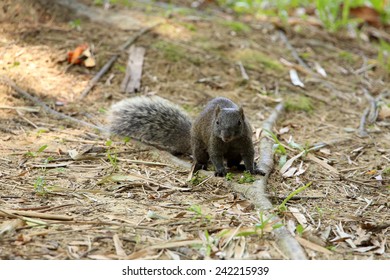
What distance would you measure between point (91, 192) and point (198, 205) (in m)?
0.80

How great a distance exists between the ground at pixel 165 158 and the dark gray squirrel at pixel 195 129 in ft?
0.73

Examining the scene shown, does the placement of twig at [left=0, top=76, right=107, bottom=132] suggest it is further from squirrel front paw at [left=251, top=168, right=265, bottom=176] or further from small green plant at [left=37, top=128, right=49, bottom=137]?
squirrel front paw at [left=251, top=168, right=265, bottom=176]

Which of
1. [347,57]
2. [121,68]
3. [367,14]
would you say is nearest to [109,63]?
[121,68]

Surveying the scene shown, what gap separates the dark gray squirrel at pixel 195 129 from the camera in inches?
Result: 180

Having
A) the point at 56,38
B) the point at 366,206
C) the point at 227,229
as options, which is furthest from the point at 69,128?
the point at 366,206

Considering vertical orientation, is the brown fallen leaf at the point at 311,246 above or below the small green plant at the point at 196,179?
above

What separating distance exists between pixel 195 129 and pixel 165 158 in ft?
1.31

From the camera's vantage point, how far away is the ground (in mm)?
3320

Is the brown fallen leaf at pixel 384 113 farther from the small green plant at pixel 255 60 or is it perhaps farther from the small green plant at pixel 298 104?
the small green plant at pixel 255 60

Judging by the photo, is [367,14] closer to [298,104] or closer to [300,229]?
[298,104]

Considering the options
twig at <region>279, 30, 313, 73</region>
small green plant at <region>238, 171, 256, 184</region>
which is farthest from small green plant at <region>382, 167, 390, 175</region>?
twig at <region>279, 30, 313, 73</region>

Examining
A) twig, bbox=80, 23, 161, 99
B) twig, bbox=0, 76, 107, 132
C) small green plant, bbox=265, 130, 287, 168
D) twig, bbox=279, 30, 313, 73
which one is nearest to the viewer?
small green plant, bbox=265, 130, 287, 168

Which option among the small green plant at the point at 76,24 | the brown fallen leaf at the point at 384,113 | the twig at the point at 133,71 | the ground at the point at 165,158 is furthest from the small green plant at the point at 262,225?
the small green plant at the point at 76,24
